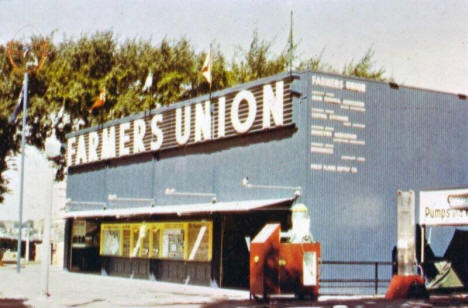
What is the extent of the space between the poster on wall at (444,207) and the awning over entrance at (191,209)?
182 inches

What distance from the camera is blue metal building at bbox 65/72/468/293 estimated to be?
28.0 m

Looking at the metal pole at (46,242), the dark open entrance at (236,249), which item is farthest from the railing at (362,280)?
the metal pole at (46,242)

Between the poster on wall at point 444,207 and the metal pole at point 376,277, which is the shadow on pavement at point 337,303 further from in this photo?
the metal pole at point 376,277

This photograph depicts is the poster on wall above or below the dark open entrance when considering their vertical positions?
above

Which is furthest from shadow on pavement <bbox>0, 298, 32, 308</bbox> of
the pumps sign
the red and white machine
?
the pumps sign

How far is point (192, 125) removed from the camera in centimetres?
3409

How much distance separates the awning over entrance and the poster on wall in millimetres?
4611

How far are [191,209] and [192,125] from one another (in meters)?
4.40

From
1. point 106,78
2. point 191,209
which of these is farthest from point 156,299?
point 106,78

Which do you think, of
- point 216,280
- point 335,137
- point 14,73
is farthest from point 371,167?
point 14,73

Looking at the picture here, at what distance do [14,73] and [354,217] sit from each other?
35.4 m

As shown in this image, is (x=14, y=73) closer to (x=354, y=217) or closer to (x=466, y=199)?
(x=354, y=217)

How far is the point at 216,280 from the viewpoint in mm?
31391

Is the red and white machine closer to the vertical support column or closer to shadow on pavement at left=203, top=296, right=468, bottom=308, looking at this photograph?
shadow on pavement at left=203, top=296, right=468, bottom=308
